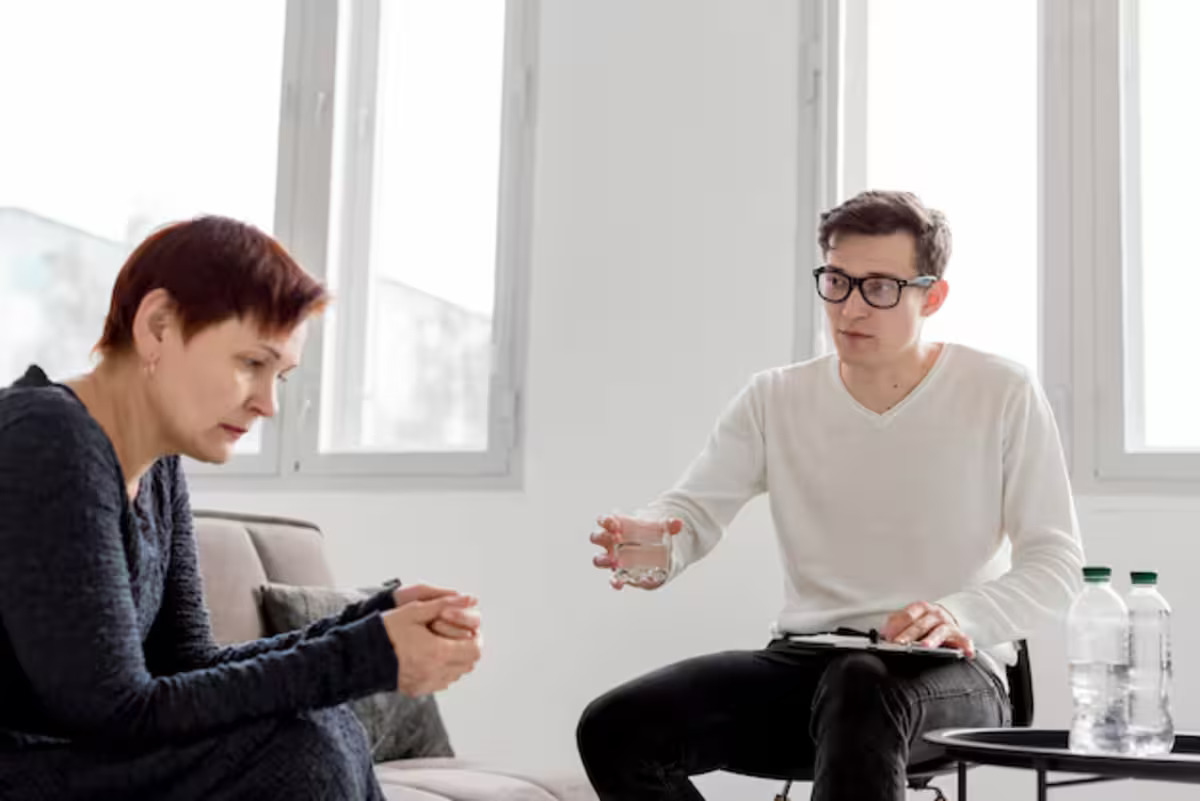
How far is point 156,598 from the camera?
1.63 meters

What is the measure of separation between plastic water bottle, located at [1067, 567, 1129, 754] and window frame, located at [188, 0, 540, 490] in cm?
177

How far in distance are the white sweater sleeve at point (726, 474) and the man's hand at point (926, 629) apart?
1.83ft

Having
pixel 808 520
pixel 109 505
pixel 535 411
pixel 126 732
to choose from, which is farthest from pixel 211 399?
pixel 535 411

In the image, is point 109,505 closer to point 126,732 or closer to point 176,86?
point 126,732

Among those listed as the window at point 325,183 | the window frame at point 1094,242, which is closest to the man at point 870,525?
the window frame at point 1094,242

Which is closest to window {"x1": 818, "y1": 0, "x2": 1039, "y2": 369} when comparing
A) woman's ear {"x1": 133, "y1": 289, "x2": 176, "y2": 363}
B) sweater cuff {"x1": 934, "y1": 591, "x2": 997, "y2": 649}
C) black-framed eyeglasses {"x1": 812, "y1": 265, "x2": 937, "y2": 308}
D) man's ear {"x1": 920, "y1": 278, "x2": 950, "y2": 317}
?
man's ear {"x1": 920, "y1": 278, "x2": 950, "y2": 317}

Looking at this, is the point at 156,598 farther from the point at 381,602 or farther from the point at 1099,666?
the point at 1099,666

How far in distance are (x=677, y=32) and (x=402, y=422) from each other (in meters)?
1.29

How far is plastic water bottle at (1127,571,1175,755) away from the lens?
1941 millimetres

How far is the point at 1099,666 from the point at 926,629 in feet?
0.82

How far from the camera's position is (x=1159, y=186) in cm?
313

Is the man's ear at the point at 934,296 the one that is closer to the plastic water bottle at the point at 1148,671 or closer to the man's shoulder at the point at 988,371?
the man's shoulder at the point at 988,371

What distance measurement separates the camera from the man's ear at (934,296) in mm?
2535

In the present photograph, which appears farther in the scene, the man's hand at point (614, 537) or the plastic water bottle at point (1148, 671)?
the man's hand at point (614, 537)
